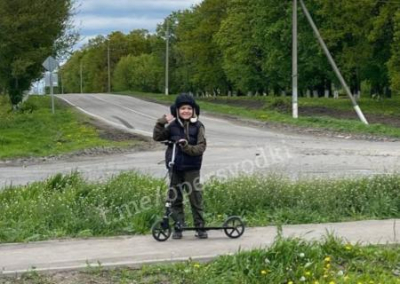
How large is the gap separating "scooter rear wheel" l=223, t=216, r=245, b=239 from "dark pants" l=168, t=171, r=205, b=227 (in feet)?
1.01

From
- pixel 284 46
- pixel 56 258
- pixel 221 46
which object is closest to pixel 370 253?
pixel 56 258

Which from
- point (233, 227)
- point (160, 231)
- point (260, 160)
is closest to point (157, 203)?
point (160, 231)

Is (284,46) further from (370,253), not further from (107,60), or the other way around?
(107,60)

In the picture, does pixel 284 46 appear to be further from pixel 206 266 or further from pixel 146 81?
pixel 146 81

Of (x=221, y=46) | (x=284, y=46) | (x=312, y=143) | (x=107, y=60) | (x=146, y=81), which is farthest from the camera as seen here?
(x=107, y=60)

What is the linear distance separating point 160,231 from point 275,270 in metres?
1.80

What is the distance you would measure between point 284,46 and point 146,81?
58322mm

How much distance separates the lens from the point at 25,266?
5859 mm

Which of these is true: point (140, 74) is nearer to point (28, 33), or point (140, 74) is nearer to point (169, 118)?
point (28, 33)

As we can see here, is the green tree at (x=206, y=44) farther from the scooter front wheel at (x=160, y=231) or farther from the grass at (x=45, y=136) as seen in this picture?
the scooter front wheel at (x=160, y=231)

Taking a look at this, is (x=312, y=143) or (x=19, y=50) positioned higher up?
(x=19, y=50)

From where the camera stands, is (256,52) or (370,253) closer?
(370,253)

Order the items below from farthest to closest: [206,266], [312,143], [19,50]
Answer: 1. [19,50]
2. [312,143]
3. [206,266]

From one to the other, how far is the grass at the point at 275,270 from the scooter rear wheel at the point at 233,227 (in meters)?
1.12
